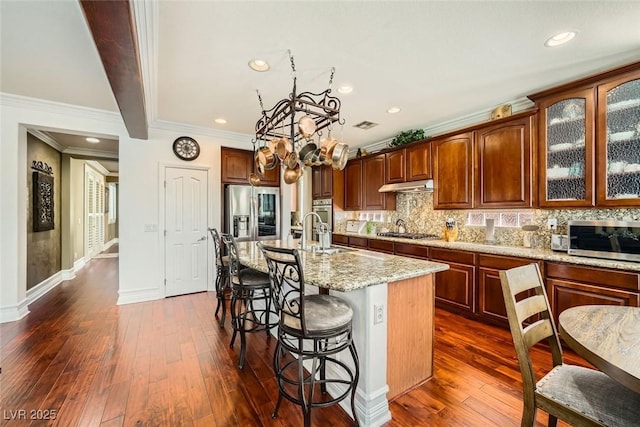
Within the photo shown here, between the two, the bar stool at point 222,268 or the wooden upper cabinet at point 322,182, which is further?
the wooden upper cabinet at point 322,182

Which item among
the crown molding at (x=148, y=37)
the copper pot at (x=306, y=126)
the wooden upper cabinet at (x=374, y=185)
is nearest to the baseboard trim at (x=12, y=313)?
the crown molding at (x=148, y=37)

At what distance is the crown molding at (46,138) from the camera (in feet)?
12.5

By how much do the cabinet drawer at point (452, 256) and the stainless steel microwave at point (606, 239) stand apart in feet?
2.84

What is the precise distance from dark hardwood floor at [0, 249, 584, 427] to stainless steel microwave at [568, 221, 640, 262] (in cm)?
95

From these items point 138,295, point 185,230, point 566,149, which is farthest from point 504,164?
point 138,295

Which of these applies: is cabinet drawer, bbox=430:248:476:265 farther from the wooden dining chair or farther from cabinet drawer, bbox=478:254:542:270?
the wooden dining chair

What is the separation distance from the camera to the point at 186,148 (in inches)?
165

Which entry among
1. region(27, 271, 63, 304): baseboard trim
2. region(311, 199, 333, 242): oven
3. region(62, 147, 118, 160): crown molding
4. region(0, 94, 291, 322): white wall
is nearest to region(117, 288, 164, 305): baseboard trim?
region(0, 94, 291, 322): white wall

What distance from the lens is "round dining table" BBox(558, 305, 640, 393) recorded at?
2.82 ft

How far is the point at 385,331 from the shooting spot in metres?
1.70

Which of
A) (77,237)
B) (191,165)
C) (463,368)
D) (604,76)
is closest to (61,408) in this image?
(463,368)

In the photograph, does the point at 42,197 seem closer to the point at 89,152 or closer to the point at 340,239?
the point at 89,152

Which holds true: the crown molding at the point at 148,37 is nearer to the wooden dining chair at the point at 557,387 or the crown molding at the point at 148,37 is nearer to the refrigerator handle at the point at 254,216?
the refrigerator handle at the point at 254,216

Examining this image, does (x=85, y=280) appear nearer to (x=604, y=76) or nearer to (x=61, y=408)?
(x=61, y=408)
